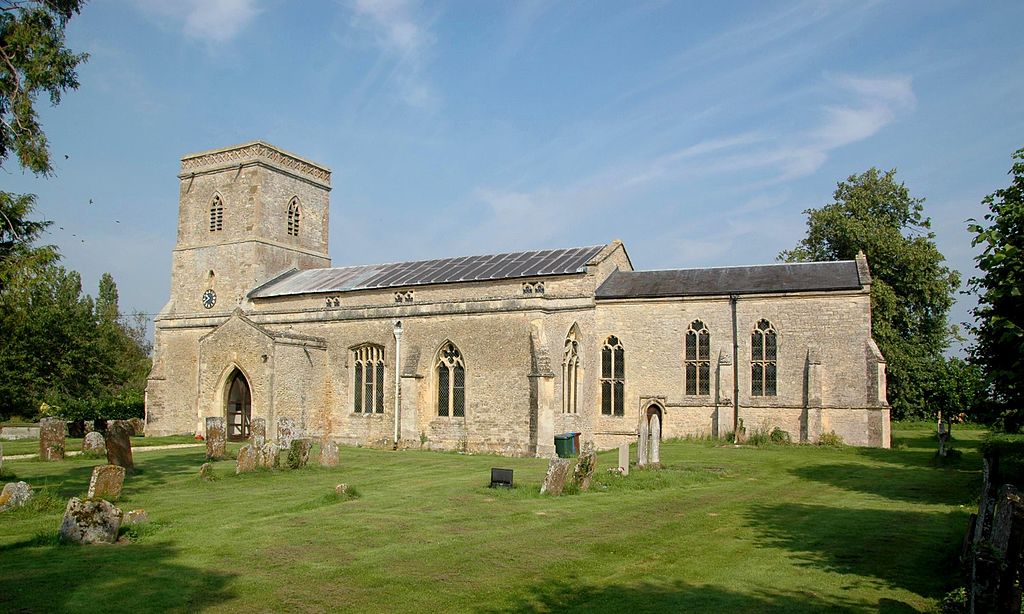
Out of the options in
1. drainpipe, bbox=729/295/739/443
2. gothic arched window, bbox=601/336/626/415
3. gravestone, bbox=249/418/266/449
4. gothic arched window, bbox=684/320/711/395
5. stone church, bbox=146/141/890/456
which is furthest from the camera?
gothic arched window, bbox=601/336/626/415

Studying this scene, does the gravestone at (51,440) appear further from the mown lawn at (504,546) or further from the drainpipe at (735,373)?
the drainpipe at (735,373)

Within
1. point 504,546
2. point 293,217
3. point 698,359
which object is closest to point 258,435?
point 504,546

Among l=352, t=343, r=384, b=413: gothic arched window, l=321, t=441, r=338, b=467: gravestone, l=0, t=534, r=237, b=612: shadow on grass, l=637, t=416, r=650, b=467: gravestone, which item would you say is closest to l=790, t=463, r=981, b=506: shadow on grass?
l=637, t=416, r=650, b=467: gravestone

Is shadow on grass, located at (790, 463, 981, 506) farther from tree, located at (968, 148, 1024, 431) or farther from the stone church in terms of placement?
the stone church

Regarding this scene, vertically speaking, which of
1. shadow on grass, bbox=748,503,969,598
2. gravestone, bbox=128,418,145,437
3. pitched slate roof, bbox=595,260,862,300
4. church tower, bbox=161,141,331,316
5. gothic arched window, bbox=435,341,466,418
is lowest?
gravestone, bbox=128,418,145,437

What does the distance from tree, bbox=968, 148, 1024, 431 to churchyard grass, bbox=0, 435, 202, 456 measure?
29.2m

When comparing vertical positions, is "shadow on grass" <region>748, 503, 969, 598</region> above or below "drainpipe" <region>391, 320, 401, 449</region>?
below

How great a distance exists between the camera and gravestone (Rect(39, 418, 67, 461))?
950 inches

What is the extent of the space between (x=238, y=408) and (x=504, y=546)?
25188mm

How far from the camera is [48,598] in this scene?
9102 millimetres

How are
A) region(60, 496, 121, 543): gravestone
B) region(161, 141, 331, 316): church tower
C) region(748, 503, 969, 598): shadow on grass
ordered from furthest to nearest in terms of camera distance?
1. region(161, 141, 331, 316): church tower
2. region(60, 496, 121, 543): gravestone
3. region(748, 503, 969, 598): shadow on grass

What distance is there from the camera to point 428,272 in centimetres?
3675

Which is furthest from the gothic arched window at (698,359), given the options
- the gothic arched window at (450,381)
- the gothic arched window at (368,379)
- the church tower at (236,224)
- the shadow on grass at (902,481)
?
the church tower at (236,224)

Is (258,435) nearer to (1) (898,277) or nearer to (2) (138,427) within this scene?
(2) (138,427)
